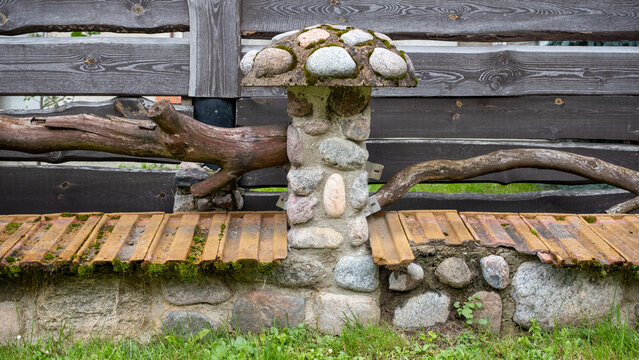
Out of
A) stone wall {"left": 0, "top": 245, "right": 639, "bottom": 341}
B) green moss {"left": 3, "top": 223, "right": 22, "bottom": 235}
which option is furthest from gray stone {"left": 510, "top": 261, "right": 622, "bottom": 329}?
green moss {"left": 3, "top": 223, "right": 22, "bottom": 235}

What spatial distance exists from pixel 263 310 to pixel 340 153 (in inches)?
34.8

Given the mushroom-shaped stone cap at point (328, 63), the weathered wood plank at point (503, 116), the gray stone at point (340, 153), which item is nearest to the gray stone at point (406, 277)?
the gray stone at point (340, 153)

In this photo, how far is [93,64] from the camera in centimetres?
359

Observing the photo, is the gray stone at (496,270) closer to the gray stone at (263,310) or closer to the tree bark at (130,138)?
the gray stone at (263,310)

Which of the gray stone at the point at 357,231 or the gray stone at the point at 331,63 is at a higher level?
the gray stone at the point at 331,63

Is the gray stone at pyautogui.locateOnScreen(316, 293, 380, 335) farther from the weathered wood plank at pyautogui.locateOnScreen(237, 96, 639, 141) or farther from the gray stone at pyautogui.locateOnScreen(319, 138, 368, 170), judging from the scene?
the weathered wood plank at pyautogui.locateOnScreen(237, 96, 639, 141)

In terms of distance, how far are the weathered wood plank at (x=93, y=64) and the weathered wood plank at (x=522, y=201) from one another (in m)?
1.90

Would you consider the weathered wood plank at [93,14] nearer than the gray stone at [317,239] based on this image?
No

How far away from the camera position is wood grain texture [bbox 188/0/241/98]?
3.52 m

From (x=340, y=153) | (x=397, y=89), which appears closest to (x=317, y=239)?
(x=340, y=153)

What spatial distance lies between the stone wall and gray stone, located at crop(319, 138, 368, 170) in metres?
0.46

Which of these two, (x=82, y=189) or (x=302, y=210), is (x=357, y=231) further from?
(x=82, y=189)

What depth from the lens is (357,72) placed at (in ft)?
7.83

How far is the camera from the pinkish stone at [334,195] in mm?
2641
